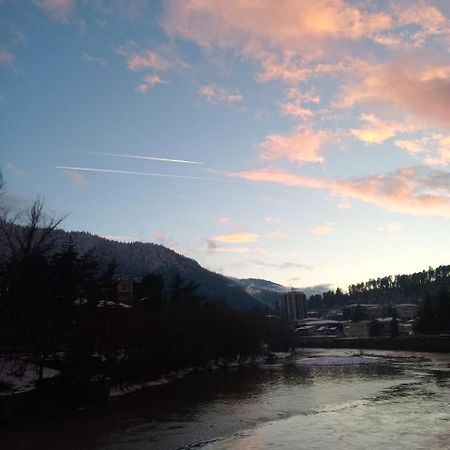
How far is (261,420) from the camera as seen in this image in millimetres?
24141

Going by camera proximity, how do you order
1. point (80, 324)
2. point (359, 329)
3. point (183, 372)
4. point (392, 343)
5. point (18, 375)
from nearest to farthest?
point (18, 375), point (80, 324), point (183, 372), point (392, 343), point (359, 329)

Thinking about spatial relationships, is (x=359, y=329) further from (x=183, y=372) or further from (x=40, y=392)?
(x=40, y=392)

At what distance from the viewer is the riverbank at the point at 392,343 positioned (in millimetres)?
93275

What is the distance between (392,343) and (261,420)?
94362 millimetres

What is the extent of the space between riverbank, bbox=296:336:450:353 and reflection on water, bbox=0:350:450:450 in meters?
59.9

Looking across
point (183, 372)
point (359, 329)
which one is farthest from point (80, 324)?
point (359, 329)

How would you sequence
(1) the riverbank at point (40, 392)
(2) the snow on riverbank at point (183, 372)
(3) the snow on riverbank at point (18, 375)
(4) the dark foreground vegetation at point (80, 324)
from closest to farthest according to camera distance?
(1) the riverbank at point (40, 392), (3) the snow on riverbank at point (18, 375), (4) the dark foreground vegetation at point (80, 324), (2) the snow on riverbank at point (183, 372)

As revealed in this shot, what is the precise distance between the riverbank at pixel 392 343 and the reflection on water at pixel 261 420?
59.9 m

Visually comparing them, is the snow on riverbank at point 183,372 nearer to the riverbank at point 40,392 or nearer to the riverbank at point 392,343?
the riverbank at point 40,392

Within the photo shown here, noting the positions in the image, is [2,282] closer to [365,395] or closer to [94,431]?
[94,431]

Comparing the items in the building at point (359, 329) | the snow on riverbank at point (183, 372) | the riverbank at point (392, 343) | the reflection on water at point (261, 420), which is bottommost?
the reflection on water at point (261, 420)

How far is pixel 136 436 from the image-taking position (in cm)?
2125

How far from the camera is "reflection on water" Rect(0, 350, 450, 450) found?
19.2 metres

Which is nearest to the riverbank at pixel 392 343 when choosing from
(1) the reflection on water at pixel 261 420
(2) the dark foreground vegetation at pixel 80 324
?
(2) the dark foreground vegetation at pixel 80 324
